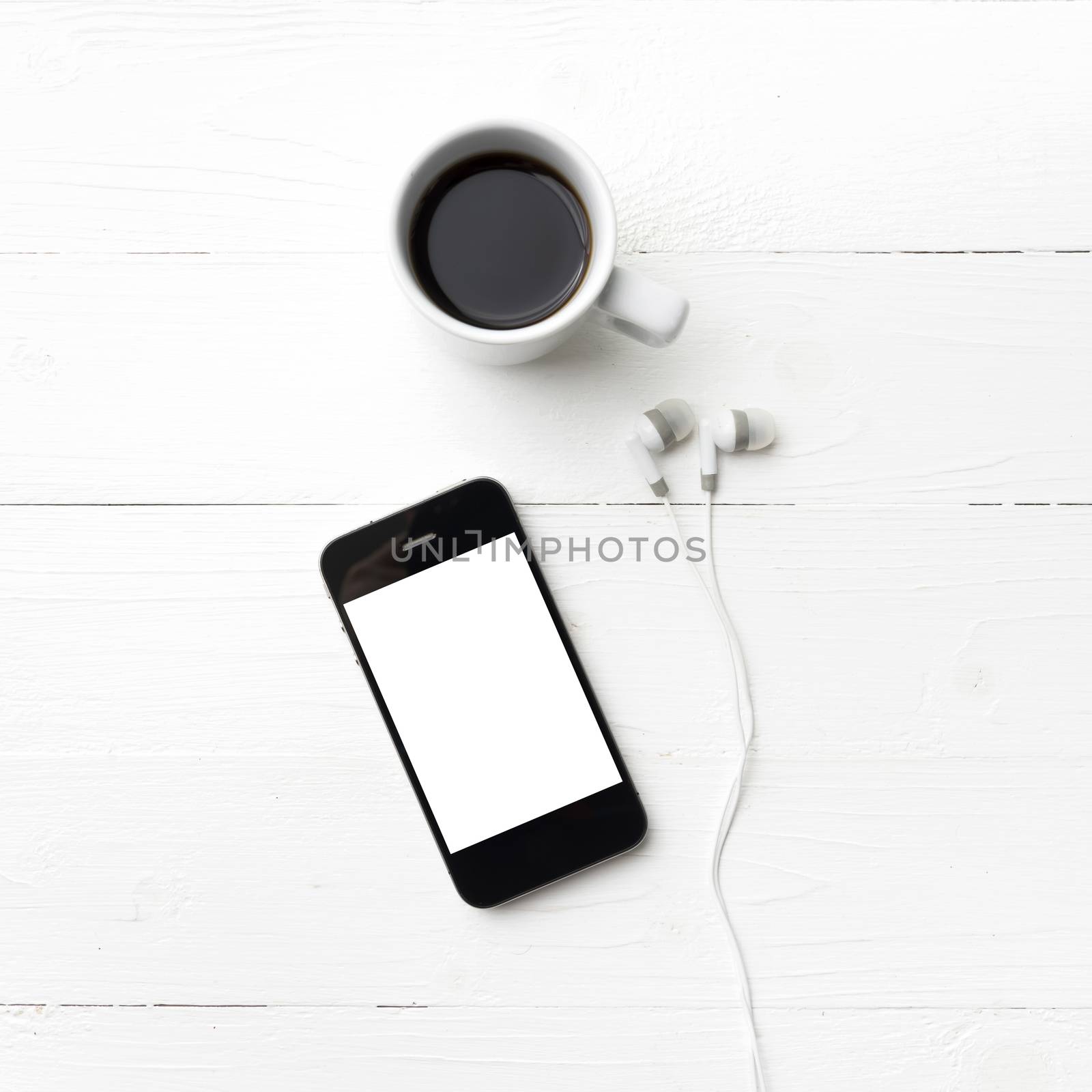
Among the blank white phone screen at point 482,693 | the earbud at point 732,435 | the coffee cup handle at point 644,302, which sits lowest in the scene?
the blank white phone screen at point 482,693

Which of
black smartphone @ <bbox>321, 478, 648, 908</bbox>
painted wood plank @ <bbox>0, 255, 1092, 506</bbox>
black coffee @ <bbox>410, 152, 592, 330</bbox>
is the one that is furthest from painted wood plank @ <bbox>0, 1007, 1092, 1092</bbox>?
black coffee @ <bbox>410, 152, 592, 330</bbox>

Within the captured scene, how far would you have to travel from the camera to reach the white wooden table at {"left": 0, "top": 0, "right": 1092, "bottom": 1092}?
57 centimetres

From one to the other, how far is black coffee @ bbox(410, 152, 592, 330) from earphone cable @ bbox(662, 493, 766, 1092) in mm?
160

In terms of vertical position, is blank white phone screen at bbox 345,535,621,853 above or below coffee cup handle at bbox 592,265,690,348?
below

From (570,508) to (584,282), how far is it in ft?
0.51

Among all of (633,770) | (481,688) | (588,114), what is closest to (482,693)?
(481,688)

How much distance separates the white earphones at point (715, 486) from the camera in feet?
1.82

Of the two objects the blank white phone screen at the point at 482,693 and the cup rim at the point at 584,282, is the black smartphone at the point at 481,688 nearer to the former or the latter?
the blank white phone screen at the point at 482,693

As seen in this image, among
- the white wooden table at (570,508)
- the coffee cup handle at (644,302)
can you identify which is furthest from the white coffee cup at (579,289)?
the white wooden table at (570,508)

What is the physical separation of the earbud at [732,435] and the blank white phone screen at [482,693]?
5.2 inches

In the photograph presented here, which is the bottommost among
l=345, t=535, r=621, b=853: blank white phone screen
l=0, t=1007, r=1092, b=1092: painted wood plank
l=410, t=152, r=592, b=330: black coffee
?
l=0, t=1007, r=1092, b=1092: painted wood plank

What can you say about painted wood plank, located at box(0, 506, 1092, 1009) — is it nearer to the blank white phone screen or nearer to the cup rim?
the blank white phone screen

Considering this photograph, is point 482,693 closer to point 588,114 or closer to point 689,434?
point 689,434

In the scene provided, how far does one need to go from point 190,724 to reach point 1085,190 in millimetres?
695
